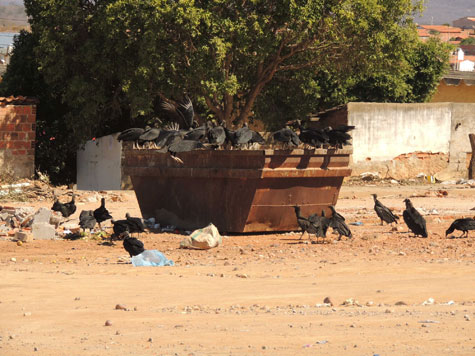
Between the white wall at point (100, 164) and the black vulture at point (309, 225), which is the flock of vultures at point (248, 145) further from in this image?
the white wall at point (100, 164)

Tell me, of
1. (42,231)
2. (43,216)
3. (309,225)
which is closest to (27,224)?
(43,216)

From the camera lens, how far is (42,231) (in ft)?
48.4

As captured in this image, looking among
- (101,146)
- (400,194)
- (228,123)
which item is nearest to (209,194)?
(400,194)

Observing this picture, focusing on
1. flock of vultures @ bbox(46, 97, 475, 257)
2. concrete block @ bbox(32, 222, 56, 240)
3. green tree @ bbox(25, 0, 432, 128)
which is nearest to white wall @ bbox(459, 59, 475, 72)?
green tree @ bbox(25, 0, 432, 128)

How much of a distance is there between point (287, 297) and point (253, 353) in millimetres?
2461

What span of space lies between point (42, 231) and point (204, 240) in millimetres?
3067

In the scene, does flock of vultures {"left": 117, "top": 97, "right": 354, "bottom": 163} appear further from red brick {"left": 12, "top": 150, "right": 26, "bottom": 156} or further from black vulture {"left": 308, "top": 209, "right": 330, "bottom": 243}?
red brick {"left": 12, "top": 150, "right": 26, "bottom": 156}

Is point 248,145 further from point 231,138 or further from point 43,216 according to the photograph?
point 43,216

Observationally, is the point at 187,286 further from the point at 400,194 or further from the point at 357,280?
the point at 400,194

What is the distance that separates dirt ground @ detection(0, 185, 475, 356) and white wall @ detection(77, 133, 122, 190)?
1476 centimetres

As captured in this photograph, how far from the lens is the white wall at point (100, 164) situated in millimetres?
29000

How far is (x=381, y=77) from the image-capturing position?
34.4m

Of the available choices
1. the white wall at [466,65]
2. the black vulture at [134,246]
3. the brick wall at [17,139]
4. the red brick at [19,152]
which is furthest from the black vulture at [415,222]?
the white wall at [466,65]

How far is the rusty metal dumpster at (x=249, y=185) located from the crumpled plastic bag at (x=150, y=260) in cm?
286
